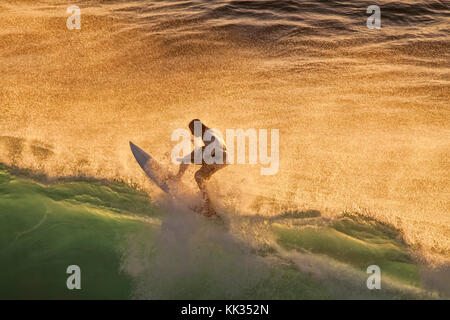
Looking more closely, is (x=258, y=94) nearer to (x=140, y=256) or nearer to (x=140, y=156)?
(x=140, y=156)

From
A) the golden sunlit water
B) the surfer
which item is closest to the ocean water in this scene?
the golden sunlit water

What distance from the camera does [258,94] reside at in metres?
7.19

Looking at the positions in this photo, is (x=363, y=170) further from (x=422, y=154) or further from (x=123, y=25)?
(x=123, y=25)

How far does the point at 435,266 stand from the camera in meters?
4.21

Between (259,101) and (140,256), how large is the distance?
12.9 ft

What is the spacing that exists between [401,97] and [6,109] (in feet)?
23.2

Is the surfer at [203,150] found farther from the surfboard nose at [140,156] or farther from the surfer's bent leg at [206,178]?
the surfboard nose at [140,156]

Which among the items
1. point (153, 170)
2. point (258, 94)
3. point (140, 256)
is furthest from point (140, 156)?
point (258, 94)

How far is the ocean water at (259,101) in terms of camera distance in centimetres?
489

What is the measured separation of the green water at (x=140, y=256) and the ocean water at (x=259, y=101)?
0.05 m

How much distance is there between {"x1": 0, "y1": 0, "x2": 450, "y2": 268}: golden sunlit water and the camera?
5.19 meters

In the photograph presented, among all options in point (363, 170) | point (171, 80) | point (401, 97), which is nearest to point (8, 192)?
point (171, 80)

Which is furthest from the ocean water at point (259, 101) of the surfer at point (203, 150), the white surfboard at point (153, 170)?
the surfer at point (203, 150)

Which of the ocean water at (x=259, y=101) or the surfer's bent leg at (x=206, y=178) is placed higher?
the ocean water at (x=259, y=101)
